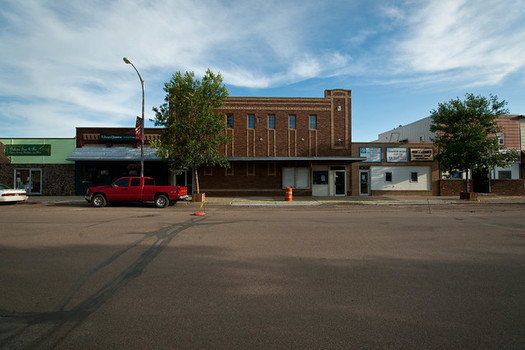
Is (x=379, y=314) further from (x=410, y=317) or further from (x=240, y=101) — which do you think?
(x=240, y=101)

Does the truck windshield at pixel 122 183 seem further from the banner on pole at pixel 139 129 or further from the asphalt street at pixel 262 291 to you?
the asphalt street at pixel 262 291

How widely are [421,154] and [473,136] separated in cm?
578

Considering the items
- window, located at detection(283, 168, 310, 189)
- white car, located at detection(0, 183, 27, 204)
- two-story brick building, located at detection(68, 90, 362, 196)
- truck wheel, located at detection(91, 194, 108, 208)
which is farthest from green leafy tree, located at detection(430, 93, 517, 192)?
white car, located at detection(0, 183, 27, 204)

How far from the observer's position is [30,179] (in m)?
23.3

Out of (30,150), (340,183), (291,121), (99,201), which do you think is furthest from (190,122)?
(30,150)

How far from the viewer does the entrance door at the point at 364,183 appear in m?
24.7

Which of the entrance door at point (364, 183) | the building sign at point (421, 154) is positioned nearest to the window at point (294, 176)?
the entrance door at point (364, 183)

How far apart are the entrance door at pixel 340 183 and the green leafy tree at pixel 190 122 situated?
10.1 m

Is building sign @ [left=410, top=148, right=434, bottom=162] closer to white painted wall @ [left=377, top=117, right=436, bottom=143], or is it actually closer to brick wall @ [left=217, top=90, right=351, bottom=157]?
white painted wall @ [left=377, top=117, right=436, bottom=143]

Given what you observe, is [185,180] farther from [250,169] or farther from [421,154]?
[421,154]

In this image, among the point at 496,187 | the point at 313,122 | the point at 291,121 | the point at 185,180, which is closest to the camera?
the point at 185,180

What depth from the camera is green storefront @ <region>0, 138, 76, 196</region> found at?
23312mm

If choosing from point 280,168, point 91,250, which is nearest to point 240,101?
point 280,168

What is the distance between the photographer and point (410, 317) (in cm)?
336
